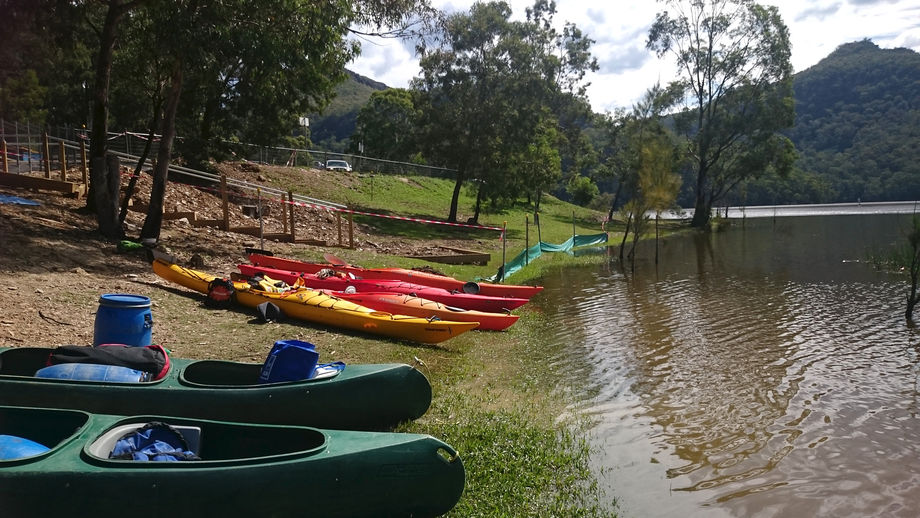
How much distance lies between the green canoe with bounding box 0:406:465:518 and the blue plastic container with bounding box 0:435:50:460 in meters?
0.03

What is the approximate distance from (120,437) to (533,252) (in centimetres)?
1928

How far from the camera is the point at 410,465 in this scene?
4504mm

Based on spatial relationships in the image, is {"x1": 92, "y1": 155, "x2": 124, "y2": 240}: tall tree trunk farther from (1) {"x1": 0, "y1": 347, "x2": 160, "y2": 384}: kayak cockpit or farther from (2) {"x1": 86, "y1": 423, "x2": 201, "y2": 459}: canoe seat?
(2) {"x1": 86, "y1": 423, "x2": 201, "y2": 459}: canoe seat

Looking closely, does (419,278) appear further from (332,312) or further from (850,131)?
(850,131)

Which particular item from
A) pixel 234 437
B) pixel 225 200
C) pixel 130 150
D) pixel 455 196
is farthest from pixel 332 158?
pixel 234 437

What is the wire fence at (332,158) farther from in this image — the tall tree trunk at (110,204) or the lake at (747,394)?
the lake at (747,394)

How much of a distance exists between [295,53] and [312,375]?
9865mm

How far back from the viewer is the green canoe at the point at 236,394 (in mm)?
5387

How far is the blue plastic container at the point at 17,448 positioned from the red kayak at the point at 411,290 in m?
7.60

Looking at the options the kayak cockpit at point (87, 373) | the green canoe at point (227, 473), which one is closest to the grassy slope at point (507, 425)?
the green canoe at point (227, 473)

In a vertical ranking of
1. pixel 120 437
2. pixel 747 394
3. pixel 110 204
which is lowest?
pixel 747 394

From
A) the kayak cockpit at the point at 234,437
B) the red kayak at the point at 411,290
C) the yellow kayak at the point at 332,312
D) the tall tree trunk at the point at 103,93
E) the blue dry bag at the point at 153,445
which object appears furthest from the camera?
the tall tree trunk at the point at 103,93

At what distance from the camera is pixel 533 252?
75.6 ft

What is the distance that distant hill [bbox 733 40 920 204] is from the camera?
9662cm
